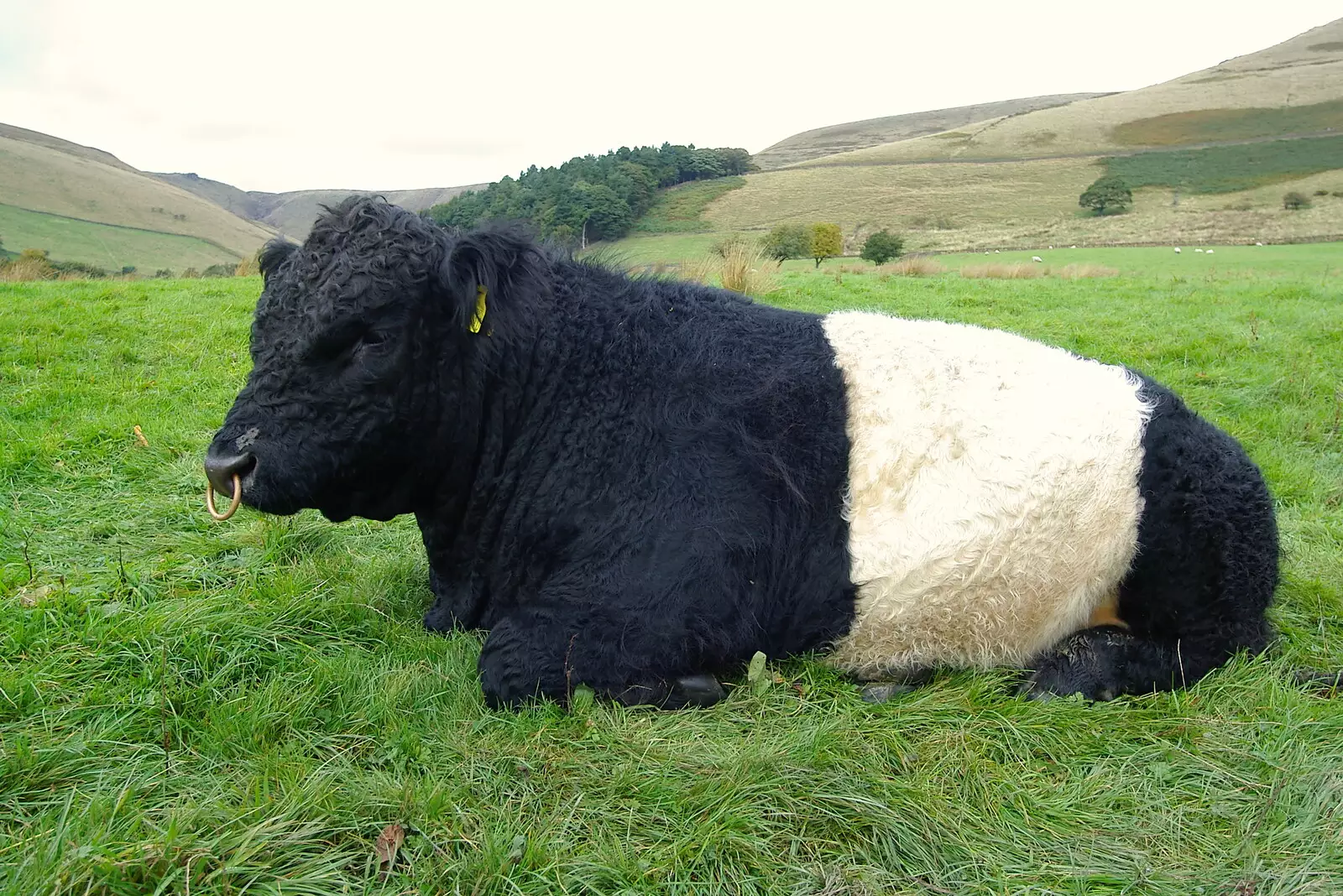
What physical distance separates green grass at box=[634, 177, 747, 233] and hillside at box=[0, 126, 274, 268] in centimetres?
2768

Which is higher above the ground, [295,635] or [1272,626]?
[295,635]

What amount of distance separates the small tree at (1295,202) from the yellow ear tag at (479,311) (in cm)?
6238

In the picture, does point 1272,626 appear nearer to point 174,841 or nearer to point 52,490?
point 174,841

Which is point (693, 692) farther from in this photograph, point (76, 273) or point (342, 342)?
point (76, 273)

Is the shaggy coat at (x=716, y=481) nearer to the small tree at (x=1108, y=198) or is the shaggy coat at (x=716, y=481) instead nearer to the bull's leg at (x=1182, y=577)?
the bull's leg at (x=1182, y=577)

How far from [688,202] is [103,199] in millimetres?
56060

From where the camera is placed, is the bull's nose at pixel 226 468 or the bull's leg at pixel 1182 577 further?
the bull's leg at pixel 1182 577

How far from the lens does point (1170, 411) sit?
374cm

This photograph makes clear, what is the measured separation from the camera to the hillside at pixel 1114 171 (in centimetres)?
5069

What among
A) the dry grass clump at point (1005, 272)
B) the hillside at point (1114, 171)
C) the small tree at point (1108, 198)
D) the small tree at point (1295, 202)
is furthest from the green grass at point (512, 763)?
the small tree at point (1108, 198)

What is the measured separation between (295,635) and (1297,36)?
179865 millimetres

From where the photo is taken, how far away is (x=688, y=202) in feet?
179

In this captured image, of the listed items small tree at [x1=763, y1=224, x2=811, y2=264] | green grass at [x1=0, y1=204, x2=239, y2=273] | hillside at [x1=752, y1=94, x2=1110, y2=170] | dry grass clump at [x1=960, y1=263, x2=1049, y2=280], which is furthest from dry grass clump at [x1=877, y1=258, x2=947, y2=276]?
hillside at [x1=752, y1=94, x2=1110, y2=170]

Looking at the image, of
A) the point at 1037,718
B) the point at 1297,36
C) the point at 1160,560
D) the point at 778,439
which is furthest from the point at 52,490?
the point at 1297,36
